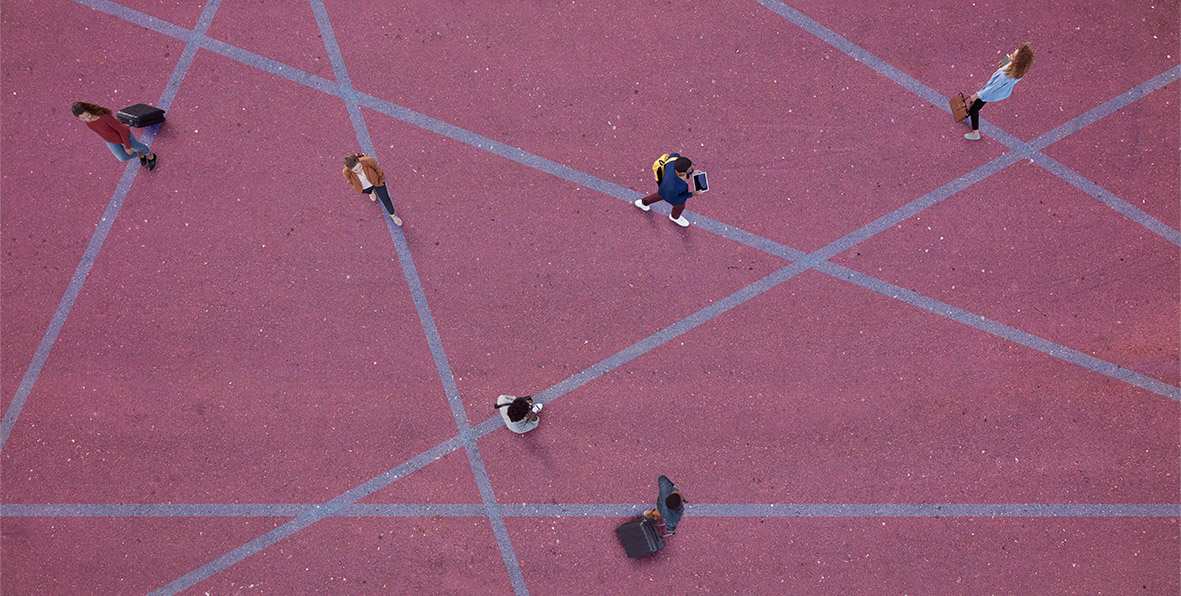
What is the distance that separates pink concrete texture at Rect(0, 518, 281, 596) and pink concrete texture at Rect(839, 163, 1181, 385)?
6366 millimetres

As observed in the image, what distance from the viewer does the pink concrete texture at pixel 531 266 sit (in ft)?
21.3

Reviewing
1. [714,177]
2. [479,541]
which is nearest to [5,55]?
[479,541]

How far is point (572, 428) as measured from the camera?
6.44 m

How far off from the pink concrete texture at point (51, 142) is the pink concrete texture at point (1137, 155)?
28.7ft

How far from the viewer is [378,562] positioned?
20.9 ft

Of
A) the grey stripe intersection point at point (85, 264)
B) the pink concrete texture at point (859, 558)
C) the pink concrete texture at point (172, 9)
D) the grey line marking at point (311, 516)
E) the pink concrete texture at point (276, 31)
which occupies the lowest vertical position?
the pink concrete texture at point (859, 558)

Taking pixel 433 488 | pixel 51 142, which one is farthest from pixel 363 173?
pixel 51 142

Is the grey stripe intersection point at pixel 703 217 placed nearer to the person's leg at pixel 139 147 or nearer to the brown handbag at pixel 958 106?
the brown handbag at pixel 958 106

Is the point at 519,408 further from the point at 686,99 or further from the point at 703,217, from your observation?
the point at 686,99

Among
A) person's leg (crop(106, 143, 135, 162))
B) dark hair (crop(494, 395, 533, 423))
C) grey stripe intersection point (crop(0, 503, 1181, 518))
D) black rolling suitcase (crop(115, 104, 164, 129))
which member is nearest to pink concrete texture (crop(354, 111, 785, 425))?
dark hair (crop(494, 395, 533, 423))

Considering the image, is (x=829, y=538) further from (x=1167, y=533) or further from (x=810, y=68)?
(x=810, y=68)

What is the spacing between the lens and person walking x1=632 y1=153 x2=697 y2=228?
224 inches

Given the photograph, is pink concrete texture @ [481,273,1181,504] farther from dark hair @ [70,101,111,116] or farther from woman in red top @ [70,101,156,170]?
dark hair @ [70,101,111,116]

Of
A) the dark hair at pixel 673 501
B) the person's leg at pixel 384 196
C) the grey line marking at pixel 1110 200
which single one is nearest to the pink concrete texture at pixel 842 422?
the dark hair at pixel 673 501
